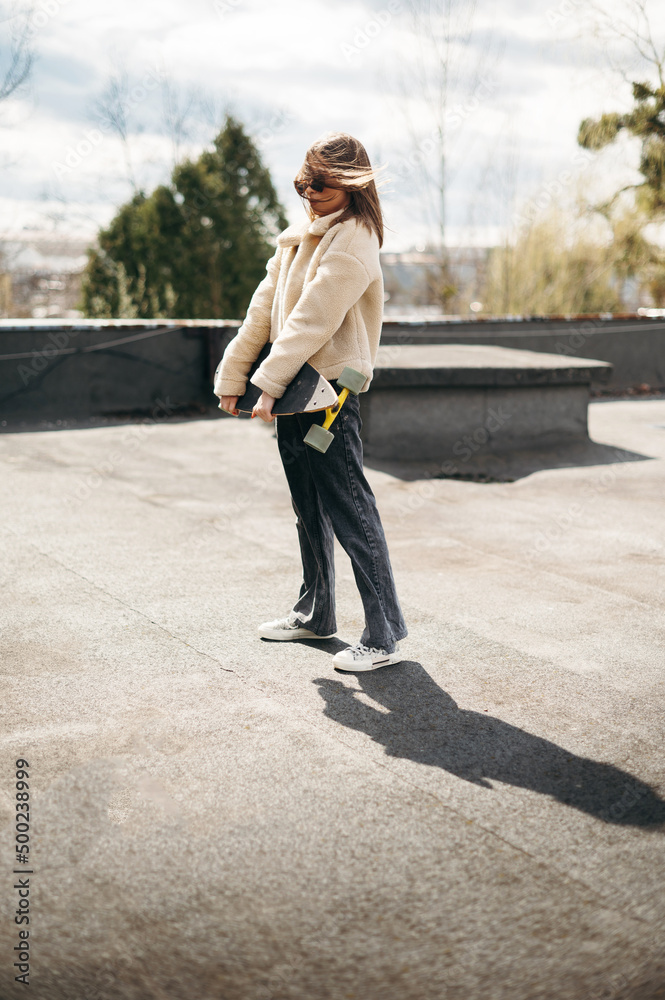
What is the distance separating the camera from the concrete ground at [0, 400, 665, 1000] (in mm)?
1822

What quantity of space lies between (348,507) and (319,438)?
11.9 inches

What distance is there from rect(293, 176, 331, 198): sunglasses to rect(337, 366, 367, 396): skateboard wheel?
621mm

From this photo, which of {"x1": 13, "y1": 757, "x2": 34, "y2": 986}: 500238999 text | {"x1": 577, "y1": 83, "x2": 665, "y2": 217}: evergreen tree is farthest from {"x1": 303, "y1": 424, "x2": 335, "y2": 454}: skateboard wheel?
{"x1": 577, "y1": 83, "x2": 665, "y2": 217}: evergreen tree

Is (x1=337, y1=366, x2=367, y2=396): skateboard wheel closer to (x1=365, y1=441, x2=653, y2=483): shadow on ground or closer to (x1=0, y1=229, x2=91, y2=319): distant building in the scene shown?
(x1=365, y1=441, x2=653, y2=483): shadow on ground

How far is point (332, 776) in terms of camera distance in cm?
252

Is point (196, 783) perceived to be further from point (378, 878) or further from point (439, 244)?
point (439, 244)

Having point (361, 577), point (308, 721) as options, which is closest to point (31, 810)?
point (308, 721)

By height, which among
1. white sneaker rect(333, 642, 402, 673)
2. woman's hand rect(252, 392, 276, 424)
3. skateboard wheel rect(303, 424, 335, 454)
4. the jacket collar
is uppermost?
the jacket collar

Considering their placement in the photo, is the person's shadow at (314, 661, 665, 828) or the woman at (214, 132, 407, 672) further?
the woman at (214, 132, 407, 672)

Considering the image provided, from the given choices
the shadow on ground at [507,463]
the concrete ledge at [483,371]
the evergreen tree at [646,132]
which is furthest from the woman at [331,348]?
Result: the evergreen tree at [646,132]

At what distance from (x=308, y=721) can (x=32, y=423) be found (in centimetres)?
811

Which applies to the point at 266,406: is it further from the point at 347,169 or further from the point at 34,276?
the point at 34,276

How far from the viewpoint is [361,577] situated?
3.27 meters

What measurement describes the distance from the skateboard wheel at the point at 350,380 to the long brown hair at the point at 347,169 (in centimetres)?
51
